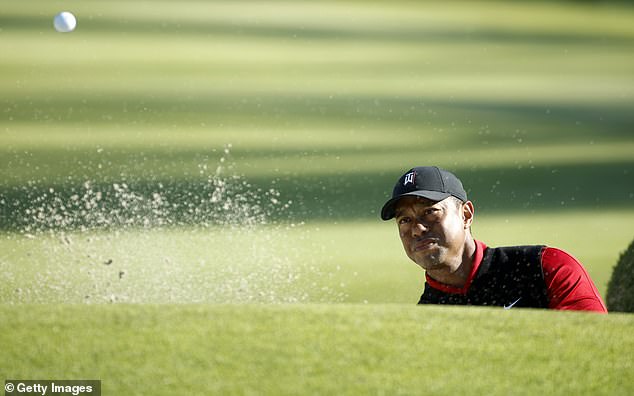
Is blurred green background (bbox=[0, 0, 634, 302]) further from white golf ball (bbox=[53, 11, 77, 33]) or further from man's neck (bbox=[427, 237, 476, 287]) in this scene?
man's neck (bbox=[427, 237, 476, 287])

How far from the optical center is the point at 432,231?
3.19m

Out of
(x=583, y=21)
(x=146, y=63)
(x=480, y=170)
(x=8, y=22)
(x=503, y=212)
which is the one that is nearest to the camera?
(x=503, y=212)

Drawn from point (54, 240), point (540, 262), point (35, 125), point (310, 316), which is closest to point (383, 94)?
point (35, 125)

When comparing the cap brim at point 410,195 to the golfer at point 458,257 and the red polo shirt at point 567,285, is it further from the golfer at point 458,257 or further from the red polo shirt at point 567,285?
the red polo shirt at point 567,285

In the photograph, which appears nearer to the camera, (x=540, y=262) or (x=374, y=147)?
(x=540, y=262)

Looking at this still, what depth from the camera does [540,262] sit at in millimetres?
3111

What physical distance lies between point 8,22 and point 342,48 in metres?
3.77

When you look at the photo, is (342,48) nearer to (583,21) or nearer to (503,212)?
(583,21)

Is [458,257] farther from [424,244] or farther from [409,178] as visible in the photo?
[409,178]

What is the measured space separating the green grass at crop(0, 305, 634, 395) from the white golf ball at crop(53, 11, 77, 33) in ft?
29.7

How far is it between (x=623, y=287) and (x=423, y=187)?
1.18 meters

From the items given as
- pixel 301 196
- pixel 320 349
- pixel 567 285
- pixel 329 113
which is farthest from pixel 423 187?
pixel 329 113

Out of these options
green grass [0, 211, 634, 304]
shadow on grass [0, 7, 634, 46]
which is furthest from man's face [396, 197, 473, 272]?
shadow on grass [0, 7, 634, 46]

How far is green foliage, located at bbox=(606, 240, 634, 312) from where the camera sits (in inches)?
153
